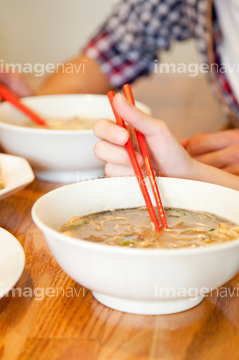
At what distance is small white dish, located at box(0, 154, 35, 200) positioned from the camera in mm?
1179

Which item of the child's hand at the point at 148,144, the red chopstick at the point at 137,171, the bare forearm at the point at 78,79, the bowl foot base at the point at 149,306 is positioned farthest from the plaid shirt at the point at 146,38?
the bowl foot base at the point at 149,306

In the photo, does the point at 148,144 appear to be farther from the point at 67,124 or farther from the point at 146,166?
the point at 67,124

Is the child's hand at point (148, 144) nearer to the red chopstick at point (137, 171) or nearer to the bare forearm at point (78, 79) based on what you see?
the red chopstick at point (137, 171)

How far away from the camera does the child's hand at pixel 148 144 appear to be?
1.02 metres

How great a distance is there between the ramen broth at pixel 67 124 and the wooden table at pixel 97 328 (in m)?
0.70

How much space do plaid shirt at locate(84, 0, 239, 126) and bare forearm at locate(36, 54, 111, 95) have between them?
38 millimetres

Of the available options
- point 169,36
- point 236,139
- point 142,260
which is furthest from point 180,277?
point 169,36

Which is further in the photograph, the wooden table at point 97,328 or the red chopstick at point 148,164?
the red chopstick at point 148,164

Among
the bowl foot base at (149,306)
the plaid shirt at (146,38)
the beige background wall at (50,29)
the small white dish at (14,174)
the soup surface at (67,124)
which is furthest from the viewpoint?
the beige background wall at (50,29)

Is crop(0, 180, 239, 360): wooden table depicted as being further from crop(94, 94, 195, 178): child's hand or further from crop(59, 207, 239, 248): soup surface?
crop(94, 94, 195, 178): child's hand

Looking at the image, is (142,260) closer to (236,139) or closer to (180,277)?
(180,277)

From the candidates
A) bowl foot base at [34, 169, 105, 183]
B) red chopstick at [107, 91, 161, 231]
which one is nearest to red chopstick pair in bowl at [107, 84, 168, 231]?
red chopstick at [107, 91, 161, 231]

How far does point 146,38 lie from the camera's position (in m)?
2.21

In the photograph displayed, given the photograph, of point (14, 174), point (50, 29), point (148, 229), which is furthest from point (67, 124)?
point (50, 29)
